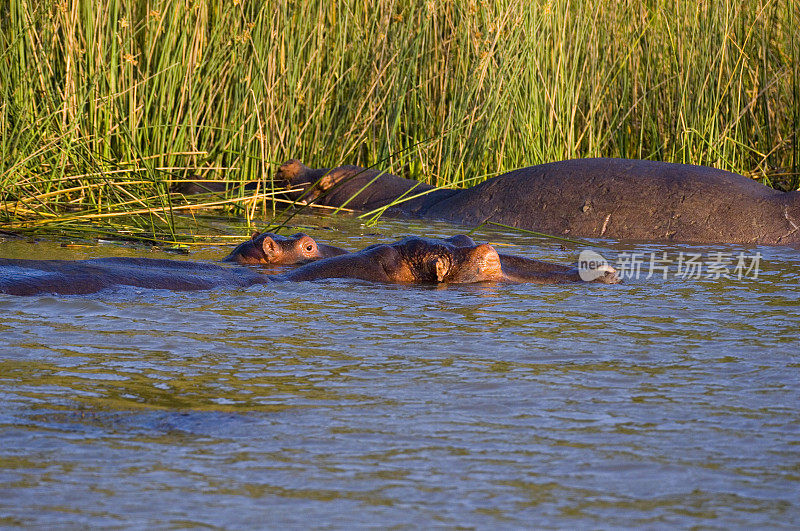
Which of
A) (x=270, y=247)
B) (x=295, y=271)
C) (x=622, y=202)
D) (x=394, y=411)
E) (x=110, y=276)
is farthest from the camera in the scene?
(x=622, y=202)

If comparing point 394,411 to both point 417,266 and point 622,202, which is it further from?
point 622,202

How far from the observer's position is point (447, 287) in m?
4.55

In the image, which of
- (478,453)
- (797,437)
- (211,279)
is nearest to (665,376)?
(797,437)

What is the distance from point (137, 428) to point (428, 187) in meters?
5.70

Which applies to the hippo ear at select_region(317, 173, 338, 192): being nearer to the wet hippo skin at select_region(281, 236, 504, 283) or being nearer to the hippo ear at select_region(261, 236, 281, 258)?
the hippo ear at select_region(261, 236, 281, 258)

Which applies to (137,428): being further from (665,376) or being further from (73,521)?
(665,376)

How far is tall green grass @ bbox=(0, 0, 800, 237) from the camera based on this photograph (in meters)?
7.05

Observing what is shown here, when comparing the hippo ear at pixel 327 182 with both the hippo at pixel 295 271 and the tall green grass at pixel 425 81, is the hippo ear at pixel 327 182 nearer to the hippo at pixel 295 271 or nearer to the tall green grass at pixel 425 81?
the tall green grass at pixel 425 81

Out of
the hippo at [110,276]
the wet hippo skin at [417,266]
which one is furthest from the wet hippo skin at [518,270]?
the hippo at [110,276]

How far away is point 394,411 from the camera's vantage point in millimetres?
2594

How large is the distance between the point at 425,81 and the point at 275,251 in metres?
3.58

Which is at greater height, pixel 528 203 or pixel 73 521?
pixel 528 203

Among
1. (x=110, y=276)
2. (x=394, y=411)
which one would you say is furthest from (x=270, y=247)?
(x=394, y=411)

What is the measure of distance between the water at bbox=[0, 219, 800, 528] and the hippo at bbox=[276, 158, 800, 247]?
8.70ft
